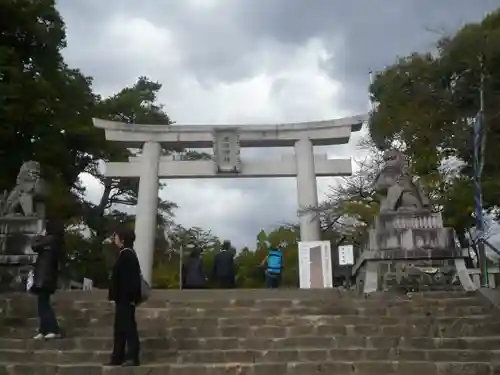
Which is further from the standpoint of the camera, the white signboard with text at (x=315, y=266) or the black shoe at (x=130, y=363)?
the white signboard with text at (x=315, y=266)

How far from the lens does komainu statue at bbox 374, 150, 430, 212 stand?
34.2 feet

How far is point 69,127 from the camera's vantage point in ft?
65.4

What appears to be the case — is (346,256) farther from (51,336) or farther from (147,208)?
(51,336)

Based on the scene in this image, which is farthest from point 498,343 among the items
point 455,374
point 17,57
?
point 17,57

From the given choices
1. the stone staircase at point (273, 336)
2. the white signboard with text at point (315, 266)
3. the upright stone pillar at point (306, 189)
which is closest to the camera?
the stone staircase at point (273, 336)

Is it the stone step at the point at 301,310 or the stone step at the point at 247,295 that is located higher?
the stone step at the point at 247,295

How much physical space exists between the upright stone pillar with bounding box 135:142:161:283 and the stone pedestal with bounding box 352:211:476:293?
8.16m

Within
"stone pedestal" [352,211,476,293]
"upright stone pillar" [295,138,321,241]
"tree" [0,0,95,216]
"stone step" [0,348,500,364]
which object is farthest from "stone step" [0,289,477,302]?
"tree" [0,0,95,216]

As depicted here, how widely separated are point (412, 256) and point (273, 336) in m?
3.45

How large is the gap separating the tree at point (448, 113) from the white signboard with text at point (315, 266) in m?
5.34

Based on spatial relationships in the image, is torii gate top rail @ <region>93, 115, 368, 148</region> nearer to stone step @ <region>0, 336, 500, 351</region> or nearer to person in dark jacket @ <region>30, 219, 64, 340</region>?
person in dark jacket @ <region>30, 219, 64, 340</region>

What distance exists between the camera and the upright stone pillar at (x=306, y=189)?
16.6 meters

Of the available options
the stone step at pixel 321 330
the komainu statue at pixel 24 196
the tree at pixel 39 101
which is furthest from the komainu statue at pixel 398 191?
the tree at pixel 39 101

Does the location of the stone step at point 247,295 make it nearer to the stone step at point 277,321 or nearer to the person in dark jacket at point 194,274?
the stone step at point 277,321
